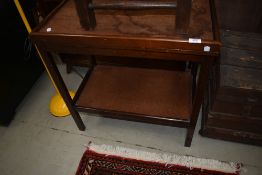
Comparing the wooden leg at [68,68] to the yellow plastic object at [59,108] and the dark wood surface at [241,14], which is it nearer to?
the yellow plastic object at [59,108]

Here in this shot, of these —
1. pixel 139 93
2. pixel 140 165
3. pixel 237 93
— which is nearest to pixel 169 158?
pixel 140 165

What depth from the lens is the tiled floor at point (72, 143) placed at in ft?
4.04

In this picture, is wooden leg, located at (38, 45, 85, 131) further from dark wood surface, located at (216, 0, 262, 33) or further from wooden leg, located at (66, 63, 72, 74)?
dark wood surface, located at (216, 0, 262, 33)

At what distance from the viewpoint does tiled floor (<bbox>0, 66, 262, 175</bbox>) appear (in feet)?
4.04

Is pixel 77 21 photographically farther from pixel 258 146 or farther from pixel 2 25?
pixel 258 146

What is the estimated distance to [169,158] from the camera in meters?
1.22

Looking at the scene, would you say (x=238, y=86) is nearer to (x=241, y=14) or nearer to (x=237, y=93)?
(x=237, y=93)

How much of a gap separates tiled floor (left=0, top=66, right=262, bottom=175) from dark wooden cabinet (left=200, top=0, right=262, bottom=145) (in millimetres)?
80

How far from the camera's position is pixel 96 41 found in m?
0.81

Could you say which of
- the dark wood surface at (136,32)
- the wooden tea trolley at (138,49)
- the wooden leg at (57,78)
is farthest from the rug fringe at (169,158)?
the dark wood surface at (136,32)

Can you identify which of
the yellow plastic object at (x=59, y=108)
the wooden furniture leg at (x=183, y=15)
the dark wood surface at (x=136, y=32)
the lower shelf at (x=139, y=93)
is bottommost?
the yellow plastic object at (x=59, y=108)

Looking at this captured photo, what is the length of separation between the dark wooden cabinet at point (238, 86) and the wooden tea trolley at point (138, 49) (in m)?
0.14

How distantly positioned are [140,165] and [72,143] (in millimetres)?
426

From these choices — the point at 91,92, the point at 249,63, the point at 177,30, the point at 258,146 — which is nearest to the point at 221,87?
the point at 249,63
